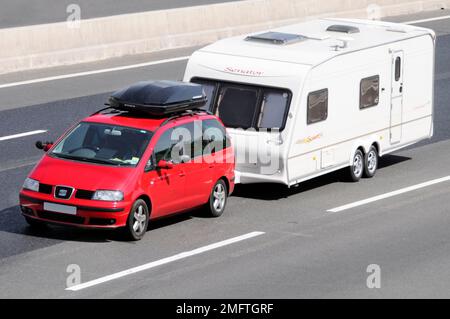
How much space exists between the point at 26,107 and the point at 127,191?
9323mm

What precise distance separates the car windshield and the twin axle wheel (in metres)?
5.06

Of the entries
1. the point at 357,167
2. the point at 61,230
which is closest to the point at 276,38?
the point at 357,167

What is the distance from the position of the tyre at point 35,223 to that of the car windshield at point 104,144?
98cm

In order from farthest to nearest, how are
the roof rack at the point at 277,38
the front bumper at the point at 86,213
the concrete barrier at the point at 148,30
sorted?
the concrete barrier at the point at 148,30
the roof rack at the point at 277,38
the front bumper at the point at 86,213

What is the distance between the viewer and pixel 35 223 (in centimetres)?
1688

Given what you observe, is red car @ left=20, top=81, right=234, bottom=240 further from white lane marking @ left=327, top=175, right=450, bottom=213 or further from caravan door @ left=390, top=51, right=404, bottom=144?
caravan door @ left=390, top=51, right=404, bottom=144

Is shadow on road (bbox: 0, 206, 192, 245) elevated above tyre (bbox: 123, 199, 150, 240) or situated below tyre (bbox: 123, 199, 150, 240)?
below

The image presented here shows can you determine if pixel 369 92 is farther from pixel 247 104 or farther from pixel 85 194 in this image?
pixel 85 194

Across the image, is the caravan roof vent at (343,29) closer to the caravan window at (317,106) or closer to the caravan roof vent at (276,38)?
the caravan roof vent at (276,38)

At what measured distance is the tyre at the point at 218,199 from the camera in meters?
18.2

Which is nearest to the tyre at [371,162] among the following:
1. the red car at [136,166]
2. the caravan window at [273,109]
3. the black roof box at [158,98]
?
the caravan window at [273,109]

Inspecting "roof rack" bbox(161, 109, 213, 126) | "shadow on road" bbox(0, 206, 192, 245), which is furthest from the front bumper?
"roof rack" bbox(161, 109, 213, 126)

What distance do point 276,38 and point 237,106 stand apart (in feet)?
4.74

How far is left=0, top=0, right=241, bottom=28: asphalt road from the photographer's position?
31.8 metres
